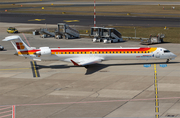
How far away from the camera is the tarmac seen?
31250 millimetres

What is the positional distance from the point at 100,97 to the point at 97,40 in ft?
143

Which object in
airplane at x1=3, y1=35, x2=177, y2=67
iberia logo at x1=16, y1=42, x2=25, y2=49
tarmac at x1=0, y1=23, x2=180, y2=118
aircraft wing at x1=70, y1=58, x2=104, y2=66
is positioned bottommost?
tarmac at x1=0, y1=23, x2=180, y2=118

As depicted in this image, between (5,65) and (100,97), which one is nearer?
(100,97)

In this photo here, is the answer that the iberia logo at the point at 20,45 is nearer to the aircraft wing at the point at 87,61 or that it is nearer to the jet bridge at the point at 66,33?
the aircraft wing at the point at 87,61

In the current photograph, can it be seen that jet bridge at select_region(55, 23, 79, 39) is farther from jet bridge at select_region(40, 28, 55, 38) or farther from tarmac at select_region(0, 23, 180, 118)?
tarmac at select_region(0, 23, 180, 118)

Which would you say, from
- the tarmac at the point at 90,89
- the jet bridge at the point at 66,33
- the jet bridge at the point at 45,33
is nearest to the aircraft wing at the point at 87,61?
the tarmac at the point at 90,89

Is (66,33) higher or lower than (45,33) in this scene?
higher

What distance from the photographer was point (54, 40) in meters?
82.4

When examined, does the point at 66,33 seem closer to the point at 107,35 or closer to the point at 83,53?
the point at 107,35

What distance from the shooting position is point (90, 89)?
3853 cm

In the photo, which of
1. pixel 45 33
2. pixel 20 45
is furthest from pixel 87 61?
pixel 45 33

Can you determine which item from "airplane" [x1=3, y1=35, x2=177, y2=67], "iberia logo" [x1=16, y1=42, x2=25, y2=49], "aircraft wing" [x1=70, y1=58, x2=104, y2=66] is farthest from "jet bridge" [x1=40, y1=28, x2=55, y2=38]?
"aircraft wing" [x1=70, y1=58, x2=104, y2=66]

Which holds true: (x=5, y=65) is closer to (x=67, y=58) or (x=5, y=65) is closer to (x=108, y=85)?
(x=67, y=58)

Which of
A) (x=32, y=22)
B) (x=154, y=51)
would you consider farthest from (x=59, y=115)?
(x=32, y=22)
